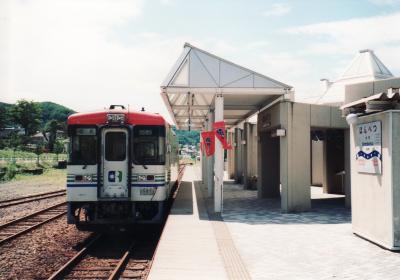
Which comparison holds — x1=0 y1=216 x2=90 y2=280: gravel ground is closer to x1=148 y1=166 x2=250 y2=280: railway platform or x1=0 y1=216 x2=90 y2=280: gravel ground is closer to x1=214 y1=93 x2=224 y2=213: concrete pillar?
x1=148 y1=166 x2=250 y2=280: railway platform

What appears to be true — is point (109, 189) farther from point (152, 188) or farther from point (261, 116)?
point (261, 116)

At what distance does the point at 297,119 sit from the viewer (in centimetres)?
1338

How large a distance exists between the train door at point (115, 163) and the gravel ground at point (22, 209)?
484cm

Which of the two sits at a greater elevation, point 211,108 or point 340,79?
point 340,79

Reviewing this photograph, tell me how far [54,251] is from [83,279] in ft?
7.61

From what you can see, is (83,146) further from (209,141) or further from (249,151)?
(249,151)

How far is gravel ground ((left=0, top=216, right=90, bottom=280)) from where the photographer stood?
293 inches

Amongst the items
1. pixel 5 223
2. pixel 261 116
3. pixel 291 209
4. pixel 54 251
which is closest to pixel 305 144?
pixel 291 209

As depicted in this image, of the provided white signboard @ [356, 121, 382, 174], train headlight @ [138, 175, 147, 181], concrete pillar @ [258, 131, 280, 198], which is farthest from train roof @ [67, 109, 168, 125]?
concrete pillar @ [258, 131, 280, 198]

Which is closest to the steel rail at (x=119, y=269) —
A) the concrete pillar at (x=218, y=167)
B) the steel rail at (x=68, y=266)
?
the steel rail at (x=68, y=266)

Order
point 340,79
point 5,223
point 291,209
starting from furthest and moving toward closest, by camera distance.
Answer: point 340,79 < point 291,209 < point 5,223

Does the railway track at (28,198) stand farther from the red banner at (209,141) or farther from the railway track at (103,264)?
the red banner at (209,141)

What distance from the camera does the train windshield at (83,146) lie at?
9.84 metres

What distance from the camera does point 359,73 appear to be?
21750 millimetres
